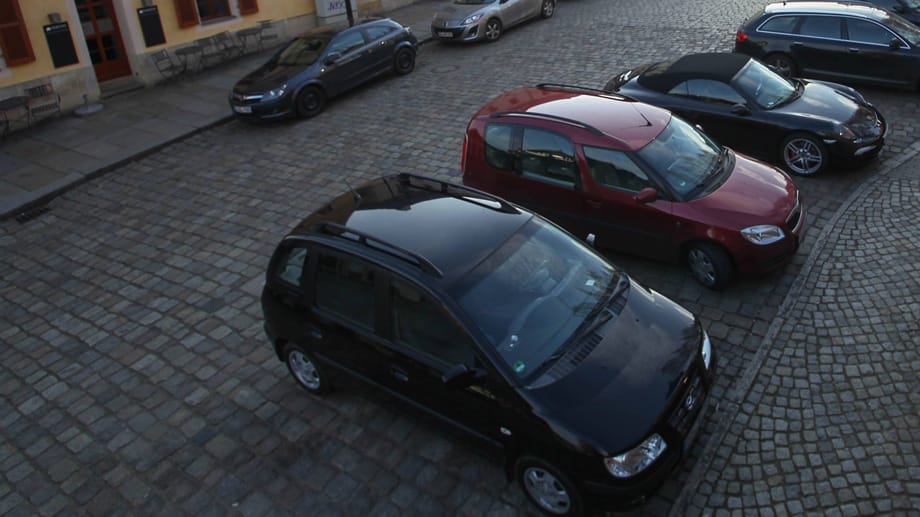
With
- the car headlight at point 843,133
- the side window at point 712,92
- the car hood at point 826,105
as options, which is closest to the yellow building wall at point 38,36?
the side window at point 712,92

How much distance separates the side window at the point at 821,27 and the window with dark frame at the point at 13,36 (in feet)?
49.1

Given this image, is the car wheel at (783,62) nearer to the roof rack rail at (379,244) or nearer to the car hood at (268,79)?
the car hood at (268,79)

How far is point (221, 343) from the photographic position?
25.1 feet

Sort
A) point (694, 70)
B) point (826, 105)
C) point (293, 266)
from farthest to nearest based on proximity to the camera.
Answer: point (694, 70) → point (826, 105) → point (293, 266)

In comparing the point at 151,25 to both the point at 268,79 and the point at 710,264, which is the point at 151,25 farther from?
A: the point at 710,264

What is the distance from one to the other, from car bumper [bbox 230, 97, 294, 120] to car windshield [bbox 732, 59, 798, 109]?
319 inches

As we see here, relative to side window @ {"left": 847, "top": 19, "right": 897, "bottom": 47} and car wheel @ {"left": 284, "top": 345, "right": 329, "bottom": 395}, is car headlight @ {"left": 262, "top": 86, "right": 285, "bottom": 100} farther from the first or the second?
side window @ {"left": 847, "top": 19, "right": 897, "bottom": 47}

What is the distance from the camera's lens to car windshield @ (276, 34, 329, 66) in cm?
1430

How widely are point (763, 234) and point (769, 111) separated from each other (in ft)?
10.9

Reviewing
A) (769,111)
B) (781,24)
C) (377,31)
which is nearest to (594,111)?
(769,111)

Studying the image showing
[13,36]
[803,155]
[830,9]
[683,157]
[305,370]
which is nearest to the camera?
[305,370]

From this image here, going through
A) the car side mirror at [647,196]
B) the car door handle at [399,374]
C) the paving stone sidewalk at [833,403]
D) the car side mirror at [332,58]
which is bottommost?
the paving stone sidewalk at [833,403]

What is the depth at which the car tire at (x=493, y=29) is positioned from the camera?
17.8 meters

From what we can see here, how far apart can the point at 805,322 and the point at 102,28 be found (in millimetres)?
15764
